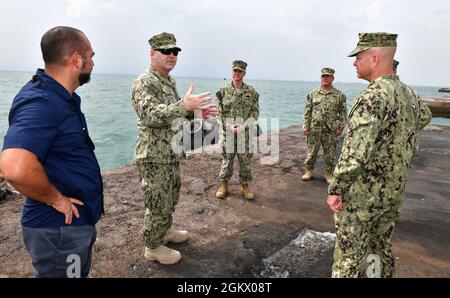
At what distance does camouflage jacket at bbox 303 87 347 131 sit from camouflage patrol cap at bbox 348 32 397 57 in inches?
161

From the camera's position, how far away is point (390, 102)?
99.0 inches

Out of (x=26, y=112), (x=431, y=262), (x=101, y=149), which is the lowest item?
(x=101, y=149)

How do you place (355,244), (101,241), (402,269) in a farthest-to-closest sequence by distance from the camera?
(101,241), (402,269), (355,244)

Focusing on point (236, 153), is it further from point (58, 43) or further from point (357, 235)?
point (58, 43)

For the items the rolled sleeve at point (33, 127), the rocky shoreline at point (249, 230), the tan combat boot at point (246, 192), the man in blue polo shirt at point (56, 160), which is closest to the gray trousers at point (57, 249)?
the man in blue polo shirt at point (56, 160)

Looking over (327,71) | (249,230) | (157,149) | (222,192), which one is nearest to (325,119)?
(327,71)

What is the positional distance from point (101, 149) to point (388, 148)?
22.0 metres

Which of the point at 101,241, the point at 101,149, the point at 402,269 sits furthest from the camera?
the point at 101,149

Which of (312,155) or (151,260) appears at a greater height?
(312,155)

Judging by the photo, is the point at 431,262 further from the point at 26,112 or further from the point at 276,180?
the point at 26,112

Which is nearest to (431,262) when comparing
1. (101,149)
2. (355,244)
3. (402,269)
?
(402,269)

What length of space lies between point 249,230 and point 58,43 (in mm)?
3663

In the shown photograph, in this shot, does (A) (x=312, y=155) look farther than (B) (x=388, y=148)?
Yes

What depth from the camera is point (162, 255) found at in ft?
12.4
